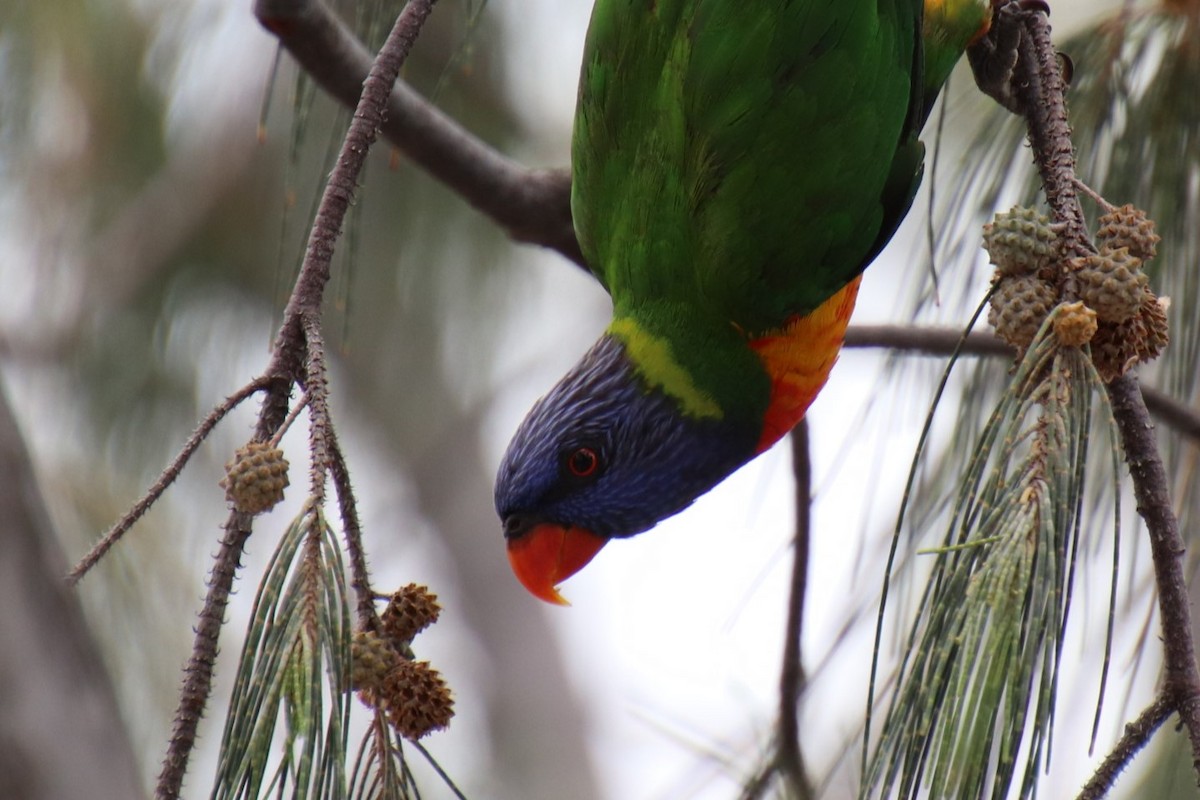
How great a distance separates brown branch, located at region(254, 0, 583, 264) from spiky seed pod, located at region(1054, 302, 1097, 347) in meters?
0.75

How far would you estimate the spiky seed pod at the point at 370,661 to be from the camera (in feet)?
2.42

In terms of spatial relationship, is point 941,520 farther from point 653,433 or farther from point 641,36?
point 641,36

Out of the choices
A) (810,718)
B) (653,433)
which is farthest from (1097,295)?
(810,718)

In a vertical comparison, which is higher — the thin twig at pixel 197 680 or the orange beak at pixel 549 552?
the orange beak at pixel 549 552

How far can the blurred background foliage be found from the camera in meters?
2.04

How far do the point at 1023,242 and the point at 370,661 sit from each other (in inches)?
19.8

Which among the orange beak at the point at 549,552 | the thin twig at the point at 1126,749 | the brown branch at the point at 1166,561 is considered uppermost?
the orange beak at the point at 549,552

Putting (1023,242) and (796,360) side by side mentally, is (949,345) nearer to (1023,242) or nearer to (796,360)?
(796,360)

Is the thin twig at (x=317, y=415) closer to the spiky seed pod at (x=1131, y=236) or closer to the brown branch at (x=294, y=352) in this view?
the brown branch at (x=294, y=352)

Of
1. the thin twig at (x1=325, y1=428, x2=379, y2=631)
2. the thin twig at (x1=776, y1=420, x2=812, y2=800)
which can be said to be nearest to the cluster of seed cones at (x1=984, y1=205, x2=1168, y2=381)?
the thin twig at (x1=325, y1=428, x2=379, y2=631)

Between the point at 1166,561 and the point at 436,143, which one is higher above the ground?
the point at 436,143

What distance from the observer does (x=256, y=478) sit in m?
0.68

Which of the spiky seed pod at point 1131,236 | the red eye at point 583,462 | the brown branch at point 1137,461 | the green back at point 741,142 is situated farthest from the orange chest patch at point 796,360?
the spiky seed pod at point 1131,236

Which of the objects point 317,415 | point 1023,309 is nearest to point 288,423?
point 317,415
